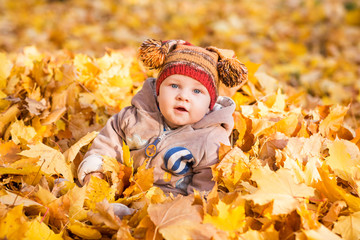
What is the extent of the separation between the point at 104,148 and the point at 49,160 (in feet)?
0.94

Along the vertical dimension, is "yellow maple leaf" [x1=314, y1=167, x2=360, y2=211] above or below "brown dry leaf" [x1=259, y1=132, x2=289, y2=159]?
below

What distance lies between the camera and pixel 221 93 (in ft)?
7.30

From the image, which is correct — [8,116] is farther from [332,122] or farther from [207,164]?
[332,122]

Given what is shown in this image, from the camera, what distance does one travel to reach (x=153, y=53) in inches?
76.0

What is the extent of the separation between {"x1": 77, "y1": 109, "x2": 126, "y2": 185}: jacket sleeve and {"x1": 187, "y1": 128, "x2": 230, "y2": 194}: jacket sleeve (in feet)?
1.42

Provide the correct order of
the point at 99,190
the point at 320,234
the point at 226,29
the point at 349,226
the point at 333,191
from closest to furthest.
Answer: the point at 320,234, the point at 349,226, the point at 333,191, the point at 99,190, the point at 226,29

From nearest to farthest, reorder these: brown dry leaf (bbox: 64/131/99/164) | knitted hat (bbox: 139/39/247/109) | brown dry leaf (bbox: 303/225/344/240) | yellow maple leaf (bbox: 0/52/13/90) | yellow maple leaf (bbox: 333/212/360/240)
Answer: brown dry leaf (bbox: 303/225/344/240) → yellow maple leaf (bbox: 333/212/360/240) → knitted hat (bbox: 139/39/247/109) → brown dry leaf (bbox: 64/131/99/164) → yellow maple leaf (bbox: 0/52/13/90)

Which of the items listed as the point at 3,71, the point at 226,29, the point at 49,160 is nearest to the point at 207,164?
the point at 49,160

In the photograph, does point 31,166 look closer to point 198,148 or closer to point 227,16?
point 198,148

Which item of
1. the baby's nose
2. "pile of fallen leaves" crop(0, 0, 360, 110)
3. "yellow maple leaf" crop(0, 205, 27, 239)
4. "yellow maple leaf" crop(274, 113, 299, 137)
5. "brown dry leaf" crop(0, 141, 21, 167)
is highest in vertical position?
"pile of fallen leaves" crop(0, 0, 360, 110)

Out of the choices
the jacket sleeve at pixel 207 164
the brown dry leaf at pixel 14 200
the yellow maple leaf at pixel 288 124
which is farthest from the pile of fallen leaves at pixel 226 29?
the brown dry leaf at pixel 14 200

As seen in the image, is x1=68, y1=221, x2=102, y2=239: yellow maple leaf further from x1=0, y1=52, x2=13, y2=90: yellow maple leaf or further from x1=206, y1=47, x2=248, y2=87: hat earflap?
x1=0, y1=52, x2=13, y2=90: yellow maple leaf

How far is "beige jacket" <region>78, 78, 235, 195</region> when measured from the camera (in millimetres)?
1896

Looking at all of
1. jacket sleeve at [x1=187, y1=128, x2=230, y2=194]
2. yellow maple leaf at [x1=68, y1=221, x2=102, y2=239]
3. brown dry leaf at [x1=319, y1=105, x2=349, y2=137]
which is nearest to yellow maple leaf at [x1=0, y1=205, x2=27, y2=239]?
yellow maple leaf at [x1=68, y1=221, x2=102, y2=239]
